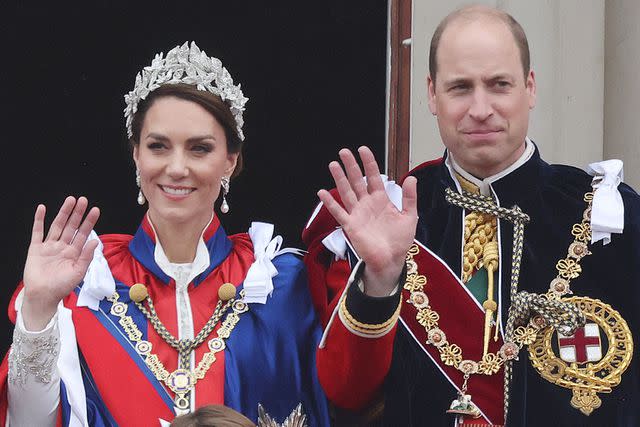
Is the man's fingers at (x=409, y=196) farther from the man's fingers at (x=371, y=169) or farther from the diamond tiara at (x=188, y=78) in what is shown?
the diamond tiara at (x=188, y=78)

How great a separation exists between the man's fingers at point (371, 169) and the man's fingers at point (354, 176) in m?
0.02

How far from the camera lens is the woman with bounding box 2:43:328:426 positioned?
11.7 ft

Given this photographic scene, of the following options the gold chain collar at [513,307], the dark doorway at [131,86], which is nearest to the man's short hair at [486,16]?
the gold chain collar at [513,307]

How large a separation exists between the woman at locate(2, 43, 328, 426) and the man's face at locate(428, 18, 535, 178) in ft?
1.97

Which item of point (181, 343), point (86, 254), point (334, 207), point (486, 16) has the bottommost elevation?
point (181, 343)

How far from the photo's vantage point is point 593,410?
11.5ft

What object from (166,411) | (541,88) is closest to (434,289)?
(166,411)

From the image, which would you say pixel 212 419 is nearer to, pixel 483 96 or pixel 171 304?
pixel 171 304

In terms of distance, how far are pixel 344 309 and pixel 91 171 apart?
8.27ft

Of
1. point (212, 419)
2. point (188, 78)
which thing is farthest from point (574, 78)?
point (212, 419)

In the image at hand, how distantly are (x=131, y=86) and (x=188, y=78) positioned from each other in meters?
1.95

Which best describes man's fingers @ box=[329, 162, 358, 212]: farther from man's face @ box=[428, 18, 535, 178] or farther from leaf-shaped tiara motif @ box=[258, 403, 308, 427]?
leaf-shaped tiara motif @ box=[258, 403, 308, 427]

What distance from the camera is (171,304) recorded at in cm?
385

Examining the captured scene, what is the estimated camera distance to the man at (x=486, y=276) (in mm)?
3475
